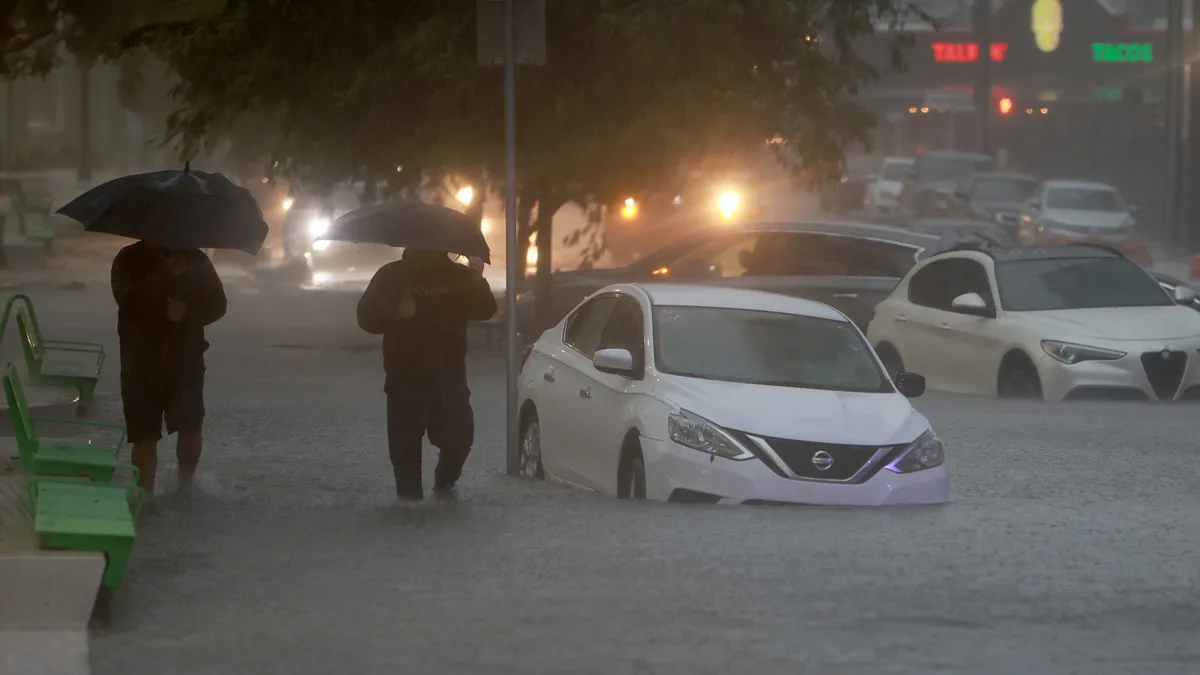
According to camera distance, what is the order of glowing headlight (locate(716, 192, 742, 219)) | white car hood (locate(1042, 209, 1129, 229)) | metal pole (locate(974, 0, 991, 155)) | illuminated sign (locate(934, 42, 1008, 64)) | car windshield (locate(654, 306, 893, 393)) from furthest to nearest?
illuminated sign (locate(934, 42, 1008, 64)), metal pole (locate(974, 0, 991, 155)), white car hood (locate(1042, 209, 1129, 229)), glowing headlight (locate(716, 192, 742, 219)), car windshield (locate(654, 306, 893, 393))

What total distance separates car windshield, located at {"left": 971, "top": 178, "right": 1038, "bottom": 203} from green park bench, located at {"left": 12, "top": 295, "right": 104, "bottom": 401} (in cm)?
3511

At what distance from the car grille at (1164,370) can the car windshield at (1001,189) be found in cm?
3225

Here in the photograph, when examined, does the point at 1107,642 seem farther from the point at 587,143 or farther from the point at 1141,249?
the point at 1141,249

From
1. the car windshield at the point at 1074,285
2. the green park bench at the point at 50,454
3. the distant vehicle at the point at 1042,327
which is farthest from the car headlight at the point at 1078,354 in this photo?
the green park bench at the point at 50,454

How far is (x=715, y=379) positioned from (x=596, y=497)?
0.93m

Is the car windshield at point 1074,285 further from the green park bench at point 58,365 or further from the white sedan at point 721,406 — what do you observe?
the green park bench at point 58,365

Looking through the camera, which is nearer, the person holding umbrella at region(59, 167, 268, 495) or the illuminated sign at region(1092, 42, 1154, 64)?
the person holding umbrella at region(59, 167, 268, 495)

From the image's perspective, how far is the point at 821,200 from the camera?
65375 millimetres

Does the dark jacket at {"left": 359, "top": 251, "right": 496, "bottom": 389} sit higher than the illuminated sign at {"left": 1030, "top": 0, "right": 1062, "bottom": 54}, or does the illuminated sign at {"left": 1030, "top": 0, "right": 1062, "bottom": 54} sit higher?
the illuminated sign at {"left": 1030, "top": 0, "right": 1062, "bottom": 54}

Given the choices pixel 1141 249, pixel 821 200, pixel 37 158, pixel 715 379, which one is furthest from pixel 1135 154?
pixel 715 379

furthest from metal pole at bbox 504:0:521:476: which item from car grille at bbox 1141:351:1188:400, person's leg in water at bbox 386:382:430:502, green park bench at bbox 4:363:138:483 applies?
car grille at bbox 1141:351:1188:400

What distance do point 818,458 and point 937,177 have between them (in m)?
45.6

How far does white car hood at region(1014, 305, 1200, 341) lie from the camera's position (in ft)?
55.8

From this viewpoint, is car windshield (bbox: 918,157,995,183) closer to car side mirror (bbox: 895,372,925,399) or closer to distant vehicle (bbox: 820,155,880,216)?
distant vehicle (bbox: 820,155,880,216)
